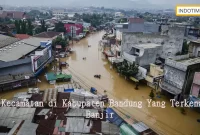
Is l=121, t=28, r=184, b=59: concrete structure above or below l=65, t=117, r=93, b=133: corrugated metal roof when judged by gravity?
above

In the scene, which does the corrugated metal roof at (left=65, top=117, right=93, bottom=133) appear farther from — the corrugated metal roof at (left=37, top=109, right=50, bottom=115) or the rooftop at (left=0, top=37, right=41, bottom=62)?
the rooftop at (left=0, top=37, right=41, bottom=62)

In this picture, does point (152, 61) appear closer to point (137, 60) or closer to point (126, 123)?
point (137, 60)

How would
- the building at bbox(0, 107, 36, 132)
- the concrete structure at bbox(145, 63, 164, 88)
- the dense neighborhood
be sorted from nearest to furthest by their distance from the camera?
1. the building at bbox(0, 107, 36, 132)
2. the dense neighborhood
3. the concrete structure at bbox(145, 63, 164, 88)

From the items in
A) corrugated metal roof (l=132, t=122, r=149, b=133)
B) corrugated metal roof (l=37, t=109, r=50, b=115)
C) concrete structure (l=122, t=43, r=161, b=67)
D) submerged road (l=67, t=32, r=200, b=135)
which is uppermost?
concrete structure (l=122, t=43, r=161, b=67)

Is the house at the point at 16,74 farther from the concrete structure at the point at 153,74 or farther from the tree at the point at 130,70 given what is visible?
the concrete structure at the point at 153,74

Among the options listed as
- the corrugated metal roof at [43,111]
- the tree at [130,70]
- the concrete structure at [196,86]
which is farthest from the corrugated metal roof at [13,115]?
the concrete structure at [196,86]

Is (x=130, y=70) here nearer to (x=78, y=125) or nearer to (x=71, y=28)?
(x=78, y=125)

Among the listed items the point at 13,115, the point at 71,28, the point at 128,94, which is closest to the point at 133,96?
the point at 128,94

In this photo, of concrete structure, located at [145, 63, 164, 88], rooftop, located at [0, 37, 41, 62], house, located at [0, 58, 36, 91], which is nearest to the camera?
house, located at [0, 58, 36, 91]

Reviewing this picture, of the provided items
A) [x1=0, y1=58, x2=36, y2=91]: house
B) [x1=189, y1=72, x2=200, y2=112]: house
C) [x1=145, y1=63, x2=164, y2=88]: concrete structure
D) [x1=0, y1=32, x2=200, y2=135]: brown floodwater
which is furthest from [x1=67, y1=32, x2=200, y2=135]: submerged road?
[x1=0, y1=58, x2=36, y2=91]: house
